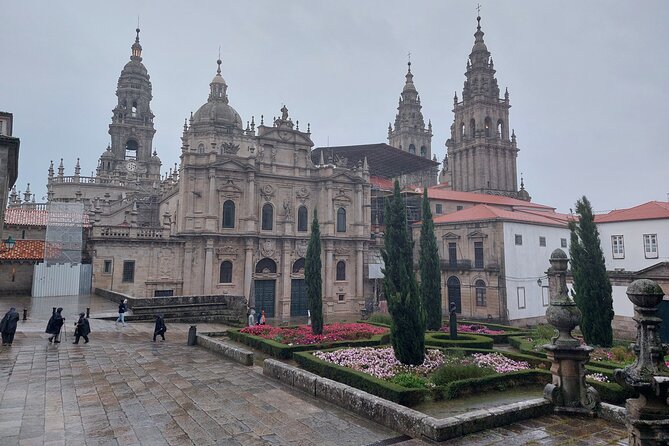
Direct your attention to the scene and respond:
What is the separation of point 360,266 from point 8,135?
101ft

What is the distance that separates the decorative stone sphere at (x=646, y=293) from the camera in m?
5.67

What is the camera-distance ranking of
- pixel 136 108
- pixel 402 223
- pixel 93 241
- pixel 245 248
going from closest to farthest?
pixel 402 223 → pixel 93 241 → pixel 245 248 → pixel 136 108

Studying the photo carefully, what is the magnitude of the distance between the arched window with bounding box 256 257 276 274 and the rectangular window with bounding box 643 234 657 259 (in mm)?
29860

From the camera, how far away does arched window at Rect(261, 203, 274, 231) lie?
39750 millimetres

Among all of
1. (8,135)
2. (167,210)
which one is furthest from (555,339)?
(167,210)

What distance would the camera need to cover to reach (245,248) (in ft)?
124

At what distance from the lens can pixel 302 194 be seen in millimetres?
41469

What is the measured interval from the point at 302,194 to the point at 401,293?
29.4 m

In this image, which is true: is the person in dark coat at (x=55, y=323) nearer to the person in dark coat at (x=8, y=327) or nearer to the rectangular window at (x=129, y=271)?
the person in dark coat at (x=8, y=327)

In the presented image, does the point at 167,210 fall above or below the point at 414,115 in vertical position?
below

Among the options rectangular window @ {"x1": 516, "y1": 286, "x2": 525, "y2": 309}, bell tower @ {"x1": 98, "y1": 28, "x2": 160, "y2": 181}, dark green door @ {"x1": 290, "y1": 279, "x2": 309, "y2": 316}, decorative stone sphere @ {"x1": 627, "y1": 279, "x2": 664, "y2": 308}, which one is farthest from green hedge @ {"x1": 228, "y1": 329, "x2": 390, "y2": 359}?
bell tower @ {"x1": 98, "y1": 28, "x2": 160, "y2": 181}

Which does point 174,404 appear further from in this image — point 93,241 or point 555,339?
point 93,241

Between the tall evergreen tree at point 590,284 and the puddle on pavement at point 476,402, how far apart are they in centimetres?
897

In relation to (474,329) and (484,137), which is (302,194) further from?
(484,137)
